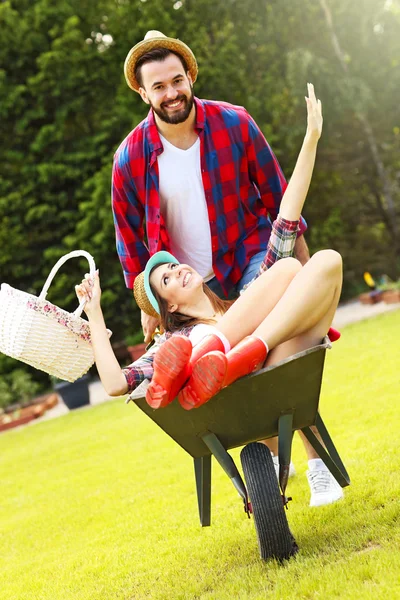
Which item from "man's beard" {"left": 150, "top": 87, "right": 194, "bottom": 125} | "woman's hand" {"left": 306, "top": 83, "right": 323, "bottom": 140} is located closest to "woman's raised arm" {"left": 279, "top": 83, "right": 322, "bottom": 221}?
"woman's hand" {"left": 306, "top": 83, "right": 323, "bottom": 140}

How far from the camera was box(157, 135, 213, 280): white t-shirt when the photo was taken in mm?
3266

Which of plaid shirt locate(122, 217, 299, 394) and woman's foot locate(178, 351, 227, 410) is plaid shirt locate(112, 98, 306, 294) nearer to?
plaid shirt locate(122, 217, 299, 394)

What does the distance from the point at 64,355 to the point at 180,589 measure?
876 mm

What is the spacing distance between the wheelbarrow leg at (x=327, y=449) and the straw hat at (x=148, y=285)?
2.28 ft

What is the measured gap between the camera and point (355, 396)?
5621mm

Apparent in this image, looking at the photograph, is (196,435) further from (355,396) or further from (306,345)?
(355,396)

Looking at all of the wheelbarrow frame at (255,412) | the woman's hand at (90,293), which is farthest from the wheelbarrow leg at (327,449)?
the woman's hand at (90,293)

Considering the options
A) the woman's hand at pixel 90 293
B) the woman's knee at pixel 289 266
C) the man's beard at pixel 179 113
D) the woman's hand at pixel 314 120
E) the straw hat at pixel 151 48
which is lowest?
the woman's knee at pixel 289 266

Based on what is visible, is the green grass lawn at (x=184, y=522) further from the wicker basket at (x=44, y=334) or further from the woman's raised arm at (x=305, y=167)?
the woman's raised arm at (x=305, y=167)

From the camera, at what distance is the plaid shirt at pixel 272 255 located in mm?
2719

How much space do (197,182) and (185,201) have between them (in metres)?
0.09

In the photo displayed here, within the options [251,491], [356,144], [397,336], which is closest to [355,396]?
[397,336]

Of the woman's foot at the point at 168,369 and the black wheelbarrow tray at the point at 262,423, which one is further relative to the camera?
the black wheelbarrow tray at the point at 262,423

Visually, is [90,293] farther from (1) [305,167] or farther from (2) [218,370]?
(1) [305,167]
